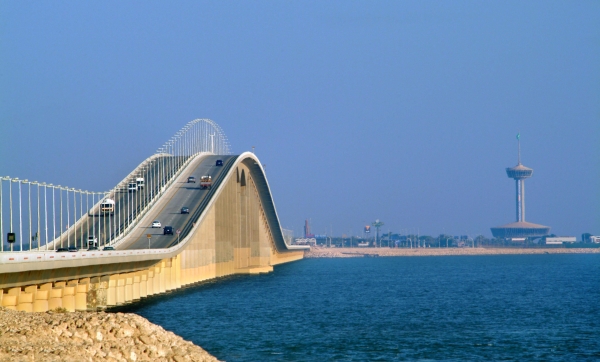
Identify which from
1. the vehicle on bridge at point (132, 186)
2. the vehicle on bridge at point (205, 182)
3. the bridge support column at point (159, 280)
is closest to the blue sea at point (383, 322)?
the bridge support column at point (159, 280)

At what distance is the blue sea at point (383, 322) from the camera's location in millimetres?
45031

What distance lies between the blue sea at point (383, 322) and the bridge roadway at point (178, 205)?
7335mm

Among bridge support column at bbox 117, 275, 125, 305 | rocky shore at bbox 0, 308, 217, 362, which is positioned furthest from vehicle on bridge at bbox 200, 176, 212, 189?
rocky shore at bbox 0, 308, 217, 362

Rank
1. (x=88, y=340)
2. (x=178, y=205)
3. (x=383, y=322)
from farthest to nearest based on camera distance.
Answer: (x=178, y=205) < (x=383, y=322) < (x=88, y=340)

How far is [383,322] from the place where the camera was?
6006cm

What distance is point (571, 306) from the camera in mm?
75938

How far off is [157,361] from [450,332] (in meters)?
27.7

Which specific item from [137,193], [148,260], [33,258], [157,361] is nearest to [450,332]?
[33,258]

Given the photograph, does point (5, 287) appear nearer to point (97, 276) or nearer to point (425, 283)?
point (97, 276)

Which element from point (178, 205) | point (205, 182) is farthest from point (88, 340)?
point (205, 182)

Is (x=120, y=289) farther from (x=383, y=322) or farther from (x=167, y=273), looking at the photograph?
(x=383, y=322)

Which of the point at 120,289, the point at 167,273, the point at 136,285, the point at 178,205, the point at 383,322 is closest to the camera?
the point at 383,322

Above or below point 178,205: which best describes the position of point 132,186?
above

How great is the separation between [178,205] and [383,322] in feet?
203
